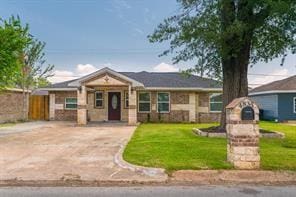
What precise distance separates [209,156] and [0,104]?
20898 mm

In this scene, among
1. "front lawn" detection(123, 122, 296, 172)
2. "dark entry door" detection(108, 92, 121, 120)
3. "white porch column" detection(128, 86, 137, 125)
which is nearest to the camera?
"front lawn" detection(123, 122, 296, 172)

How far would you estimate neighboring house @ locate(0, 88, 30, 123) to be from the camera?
28656 mm

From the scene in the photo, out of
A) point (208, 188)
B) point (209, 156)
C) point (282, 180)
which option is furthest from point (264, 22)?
point (208, 188)

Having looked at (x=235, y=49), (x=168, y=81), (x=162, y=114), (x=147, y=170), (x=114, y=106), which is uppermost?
(x=235, y=49)

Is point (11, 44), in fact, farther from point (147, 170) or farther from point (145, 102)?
point (145, 102)

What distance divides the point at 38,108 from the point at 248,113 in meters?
25.4

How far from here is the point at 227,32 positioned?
14906 millimetres

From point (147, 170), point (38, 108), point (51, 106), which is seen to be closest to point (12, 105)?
point (38, 108)

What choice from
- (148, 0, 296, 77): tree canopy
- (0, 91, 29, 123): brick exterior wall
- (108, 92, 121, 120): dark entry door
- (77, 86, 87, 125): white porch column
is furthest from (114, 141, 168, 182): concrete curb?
(0, 91, 29, 123): brick exterior wall

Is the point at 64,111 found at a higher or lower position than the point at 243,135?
higher

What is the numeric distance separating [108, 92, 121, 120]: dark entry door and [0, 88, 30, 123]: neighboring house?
7084mm

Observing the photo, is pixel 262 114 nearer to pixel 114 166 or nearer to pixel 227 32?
pixel 227 32

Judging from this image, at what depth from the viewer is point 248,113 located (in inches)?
398

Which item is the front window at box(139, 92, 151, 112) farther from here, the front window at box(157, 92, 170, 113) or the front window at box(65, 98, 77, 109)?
the front window at box(65, 98, 77, 109)
